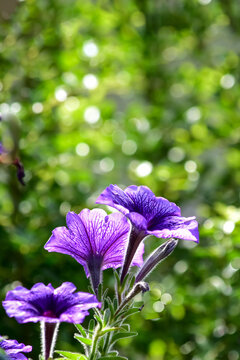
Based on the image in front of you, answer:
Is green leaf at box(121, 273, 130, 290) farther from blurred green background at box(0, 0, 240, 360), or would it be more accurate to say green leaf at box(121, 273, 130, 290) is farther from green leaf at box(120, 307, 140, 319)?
blurred green background at box(0, 0, 240, 360)

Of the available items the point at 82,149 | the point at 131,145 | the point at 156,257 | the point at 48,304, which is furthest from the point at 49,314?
the point at 131,145

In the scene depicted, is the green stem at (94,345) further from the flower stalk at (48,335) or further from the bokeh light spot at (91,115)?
the bokeh light spot at (91,115)

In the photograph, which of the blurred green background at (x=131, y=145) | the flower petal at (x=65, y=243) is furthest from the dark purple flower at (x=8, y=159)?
the blurred green background at (x=131, y=145)

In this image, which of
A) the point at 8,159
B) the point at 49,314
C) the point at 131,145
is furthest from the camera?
the point at 131,145

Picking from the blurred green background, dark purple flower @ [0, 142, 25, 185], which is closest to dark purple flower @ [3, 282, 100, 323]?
dark purple flower @ [0, 142, 25, 185]

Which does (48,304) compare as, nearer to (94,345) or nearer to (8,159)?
(94,345)
